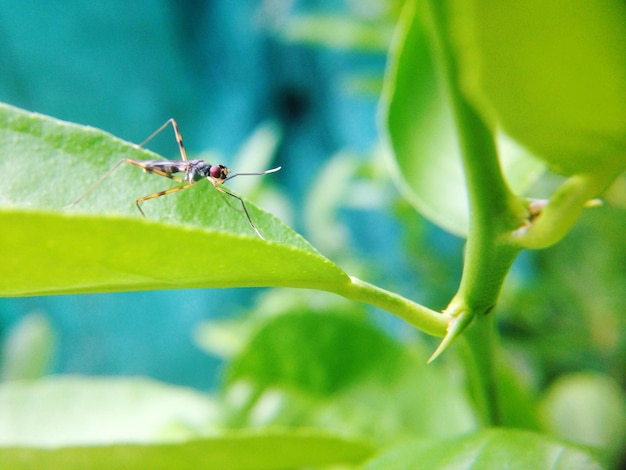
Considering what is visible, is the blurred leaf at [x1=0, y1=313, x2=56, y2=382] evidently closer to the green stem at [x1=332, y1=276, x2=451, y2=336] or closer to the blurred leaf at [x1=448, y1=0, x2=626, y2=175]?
the green stem at [x1=332, y1=276, x2=451, y2=336]

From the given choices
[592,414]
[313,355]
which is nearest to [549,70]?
[313,355]

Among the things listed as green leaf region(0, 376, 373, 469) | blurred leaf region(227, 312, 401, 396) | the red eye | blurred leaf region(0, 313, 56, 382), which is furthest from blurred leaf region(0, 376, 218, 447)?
blurred leaf region(0, 313, 56, 382)

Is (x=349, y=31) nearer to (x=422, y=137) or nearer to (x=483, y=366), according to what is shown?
(x=422, y=137)

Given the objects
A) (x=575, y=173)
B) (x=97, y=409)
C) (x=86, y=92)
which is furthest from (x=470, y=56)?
(x=86, y=92)

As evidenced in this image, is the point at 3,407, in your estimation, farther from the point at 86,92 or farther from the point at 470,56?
the point at 86,92

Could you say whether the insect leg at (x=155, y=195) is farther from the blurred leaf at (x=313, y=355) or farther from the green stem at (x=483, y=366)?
the blurred leaf at (x=313, y=355)

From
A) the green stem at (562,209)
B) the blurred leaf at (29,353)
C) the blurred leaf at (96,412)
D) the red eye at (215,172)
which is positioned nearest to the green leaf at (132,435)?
the blurred leaf at (96,412)
